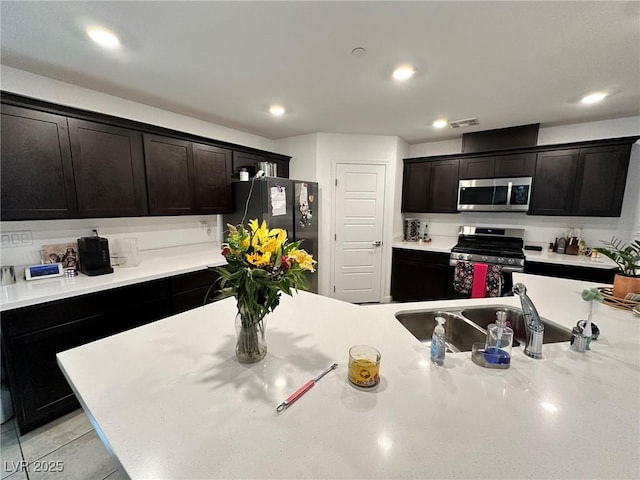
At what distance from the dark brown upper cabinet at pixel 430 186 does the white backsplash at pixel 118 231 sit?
2.82 meters

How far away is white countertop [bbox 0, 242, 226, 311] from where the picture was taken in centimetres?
162

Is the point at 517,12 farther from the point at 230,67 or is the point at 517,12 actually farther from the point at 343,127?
the point at 343,127

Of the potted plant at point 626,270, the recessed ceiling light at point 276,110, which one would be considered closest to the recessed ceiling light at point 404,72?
the recessed ceiling light at point 276,110

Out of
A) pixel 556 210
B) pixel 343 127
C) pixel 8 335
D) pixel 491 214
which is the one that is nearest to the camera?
pixel 8 335

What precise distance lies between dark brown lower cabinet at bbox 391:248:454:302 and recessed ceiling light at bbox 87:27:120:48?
139 inches

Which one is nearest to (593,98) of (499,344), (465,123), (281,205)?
(465,123)

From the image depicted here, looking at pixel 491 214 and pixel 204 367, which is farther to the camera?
pixel 491 214

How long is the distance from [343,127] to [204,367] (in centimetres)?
308

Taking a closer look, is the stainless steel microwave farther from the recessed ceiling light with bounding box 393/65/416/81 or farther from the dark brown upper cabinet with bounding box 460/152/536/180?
the recessed ceiling light with bounding box 393/65/416/81

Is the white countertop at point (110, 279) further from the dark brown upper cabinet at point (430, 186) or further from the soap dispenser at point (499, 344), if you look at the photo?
the dark brown upper cabinet at point (430, 186)

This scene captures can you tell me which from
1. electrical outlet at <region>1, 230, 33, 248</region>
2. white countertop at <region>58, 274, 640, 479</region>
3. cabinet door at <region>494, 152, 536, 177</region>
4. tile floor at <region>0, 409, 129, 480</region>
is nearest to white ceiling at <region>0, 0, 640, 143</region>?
cabinet door at <region>494, 152, 536, 177</region>

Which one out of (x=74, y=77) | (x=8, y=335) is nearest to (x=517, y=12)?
(x=74, y=77)

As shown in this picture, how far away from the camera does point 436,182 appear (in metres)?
3.72

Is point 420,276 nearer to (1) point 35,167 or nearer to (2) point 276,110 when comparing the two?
(2) point 276,110
